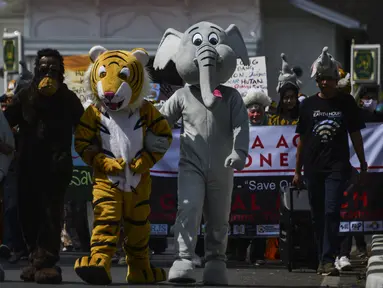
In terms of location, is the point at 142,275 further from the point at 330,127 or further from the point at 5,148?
the point at 330,127

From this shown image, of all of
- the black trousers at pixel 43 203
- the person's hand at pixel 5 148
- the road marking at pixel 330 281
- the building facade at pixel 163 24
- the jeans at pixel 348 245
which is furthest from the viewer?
the building facade at pixel 163 24

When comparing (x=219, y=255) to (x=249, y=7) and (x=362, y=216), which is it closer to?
(x=362, y=216)

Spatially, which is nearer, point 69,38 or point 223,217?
point 223,217

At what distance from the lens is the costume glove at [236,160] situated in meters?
10.4

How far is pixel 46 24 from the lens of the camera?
25.0 metres

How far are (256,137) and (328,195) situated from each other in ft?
6.41

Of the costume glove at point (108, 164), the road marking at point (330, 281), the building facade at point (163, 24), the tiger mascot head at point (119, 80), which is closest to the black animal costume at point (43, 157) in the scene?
the tiger mascot head at point (119, 80)

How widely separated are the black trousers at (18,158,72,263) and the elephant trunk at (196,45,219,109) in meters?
1.27

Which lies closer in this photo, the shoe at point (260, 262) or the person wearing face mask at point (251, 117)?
the shoe at point (260, 262)

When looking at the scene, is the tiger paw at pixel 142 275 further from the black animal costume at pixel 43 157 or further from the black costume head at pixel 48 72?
the black costume head at pixel 48 72

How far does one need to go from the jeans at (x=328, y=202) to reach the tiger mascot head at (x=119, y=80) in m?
2.20

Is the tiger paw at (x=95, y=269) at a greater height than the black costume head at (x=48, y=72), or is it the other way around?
the black costume head at (x=48, y=72)

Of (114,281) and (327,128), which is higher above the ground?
(327,128)

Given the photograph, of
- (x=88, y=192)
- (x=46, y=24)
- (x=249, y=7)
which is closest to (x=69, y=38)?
(x=46, y=24)
